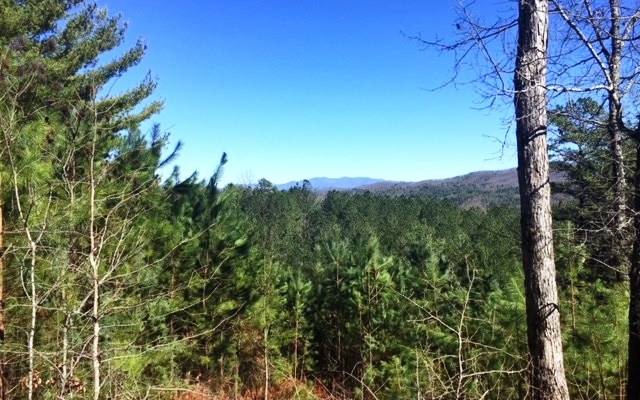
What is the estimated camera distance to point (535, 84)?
11.6ft

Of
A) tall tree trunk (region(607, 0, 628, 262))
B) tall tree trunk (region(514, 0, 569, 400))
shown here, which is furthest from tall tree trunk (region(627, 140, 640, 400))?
tall tree trunk (region(514, 0, 569, 400))

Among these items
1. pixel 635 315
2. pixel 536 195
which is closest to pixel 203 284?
pixel 536 195

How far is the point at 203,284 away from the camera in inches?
285

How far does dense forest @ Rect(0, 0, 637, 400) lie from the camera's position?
323cm

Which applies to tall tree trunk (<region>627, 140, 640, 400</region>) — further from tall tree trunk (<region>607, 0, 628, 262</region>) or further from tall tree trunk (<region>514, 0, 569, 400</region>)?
tall tree trunk (<region>514, 0, 569, 400</region>)

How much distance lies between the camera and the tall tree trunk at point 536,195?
11.5ft

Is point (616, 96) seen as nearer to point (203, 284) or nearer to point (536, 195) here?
point (536, 195)

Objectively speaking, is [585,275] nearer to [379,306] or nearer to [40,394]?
[379,306]

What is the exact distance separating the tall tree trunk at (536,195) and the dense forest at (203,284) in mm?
193

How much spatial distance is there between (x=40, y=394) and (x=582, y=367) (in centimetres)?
502

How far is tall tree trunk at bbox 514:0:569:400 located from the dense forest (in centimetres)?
19

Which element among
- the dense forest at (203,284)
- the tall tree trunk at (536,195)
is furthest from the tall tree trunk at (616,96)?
the tall tree trunk at (536,195)

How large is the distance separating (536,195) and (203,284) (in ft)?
16.8

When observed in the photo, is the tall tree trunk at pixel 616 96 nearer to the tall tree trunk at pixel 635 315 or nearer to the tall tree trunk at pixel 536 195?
the tall tree trunk at pixel 635 315
